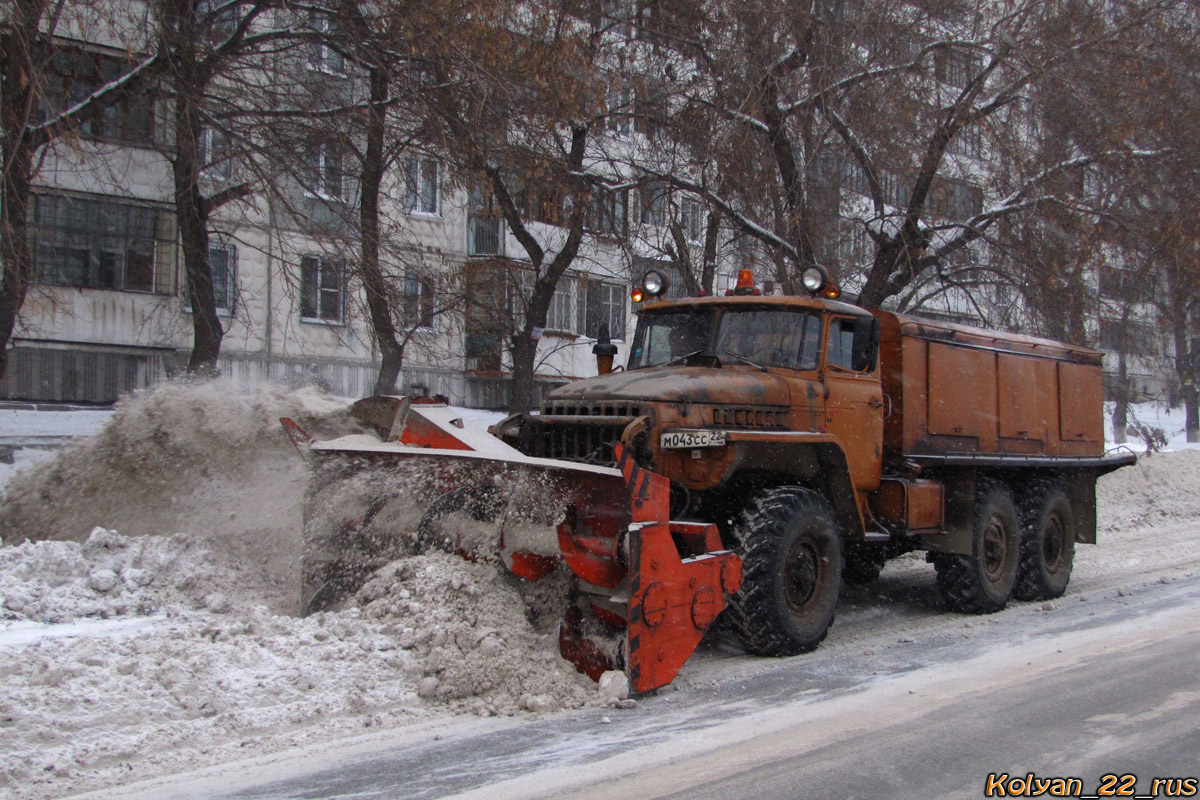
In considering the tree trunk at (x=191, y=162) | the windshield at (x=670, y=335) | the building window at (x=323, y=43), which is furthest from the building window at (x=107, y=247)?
the windshield at (x=670, y=335)

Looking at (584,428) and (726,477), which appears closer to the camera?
(726,477)

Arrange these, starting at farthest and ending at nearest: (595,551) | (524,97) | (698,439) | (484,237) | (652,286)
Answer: (484,237) < (524,97) < (652,286) < (698,439) < (595,551)

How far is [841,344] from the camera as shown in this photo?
312 inches

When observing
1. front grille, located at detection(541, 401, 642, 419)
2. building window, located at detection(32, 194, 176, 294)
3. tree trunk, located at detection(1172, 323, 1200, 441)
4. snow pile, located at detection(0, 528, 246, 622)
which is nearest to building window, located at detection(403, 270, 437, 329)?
front grille, located at detection(541, 401, 642, 419)

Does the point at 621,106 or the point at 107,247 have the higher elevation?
the point at 621,106

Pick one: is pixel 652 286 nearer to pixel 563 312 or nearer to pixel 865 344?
pixel 865 344

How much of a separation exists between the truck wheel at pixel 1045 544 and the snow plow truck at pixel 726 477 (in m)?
0.03

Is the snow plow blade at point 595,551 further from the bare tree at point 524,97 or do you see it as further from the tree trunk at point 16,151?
the bare tree at point 524,97

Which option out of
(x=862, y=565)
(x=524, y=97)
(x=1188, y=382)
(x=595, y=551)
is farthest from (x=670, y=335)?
(x=1188, y=382)

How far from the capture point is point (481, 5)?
11.2m

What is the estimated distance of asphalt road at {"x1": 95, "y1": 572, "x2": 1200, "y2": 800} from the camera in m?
4.23

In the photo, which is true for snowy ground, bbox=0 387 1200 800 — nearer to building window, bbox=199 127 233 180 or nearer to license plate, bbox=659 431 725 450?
license plate, bbox=659 431 725 450

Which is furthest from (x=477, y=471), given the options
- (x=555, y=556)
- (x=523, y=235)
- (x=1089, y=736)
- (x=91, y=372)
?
(x=91, y=372)

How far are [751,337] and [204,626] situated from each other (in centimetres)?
442
